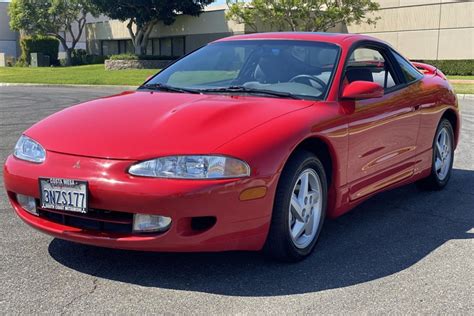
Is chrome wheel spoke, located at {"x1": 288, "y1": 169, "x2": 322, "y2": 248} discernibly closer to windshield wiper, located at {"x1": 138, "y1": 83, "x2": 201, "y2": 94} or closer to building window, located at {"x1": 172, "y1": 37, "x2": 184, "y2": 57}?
windshield wiper, located at {"x1": 138, "y1": 83, "x2": 201, "y2": 94}

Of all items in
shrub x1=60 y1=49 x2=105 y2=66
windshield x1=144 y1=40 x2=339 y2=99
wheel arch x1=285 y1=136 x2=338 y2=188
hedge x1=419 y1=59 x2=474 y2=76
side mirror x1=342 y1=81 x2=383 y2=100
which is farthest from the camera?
shrub x1=60 y1=49 x2=105 y2=66

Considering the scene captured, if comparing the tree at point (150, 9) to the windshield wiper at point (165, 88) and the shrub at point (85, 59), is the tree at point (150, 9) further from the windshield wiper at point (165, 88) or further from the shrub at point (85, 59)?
the windshield wiper at point (165, 88)

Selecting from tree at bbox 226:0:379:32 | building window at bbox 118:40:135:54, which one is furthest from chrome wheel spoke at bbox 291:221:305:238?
building window at bbox 118:40:135:54

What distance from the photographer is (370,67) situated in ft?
16.6

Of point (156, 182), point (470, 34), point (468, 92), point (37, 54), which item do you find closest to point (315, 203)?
point (156, 182)

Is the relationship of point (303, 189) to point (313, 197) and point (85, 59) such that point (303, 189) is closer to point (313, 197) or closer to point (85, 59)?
point (313, 197)

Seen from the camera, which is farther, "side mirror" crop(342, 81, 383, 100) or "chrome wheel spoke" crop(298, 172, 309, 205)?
"side mirror" crop(342, 81, 383, 100)

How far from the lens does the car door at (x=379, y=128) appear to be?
4309 millimetres

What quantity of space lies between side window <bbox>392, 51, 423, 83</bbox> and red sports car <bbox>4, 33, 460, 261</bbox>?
396 millimetres

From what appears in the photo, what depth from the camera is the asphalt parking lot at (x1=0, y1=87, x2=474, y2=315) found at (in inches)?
124

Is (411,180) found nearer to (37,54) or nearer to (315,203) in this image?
(315,203)

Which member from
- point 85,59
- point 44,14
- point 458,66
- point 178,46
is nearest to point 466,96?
point 458,66

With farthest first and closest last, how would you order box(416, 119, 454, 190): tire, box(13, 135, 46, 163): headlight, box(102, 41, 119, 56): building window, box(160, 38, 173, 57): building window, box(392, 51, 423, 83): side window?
1. box(102, 41, 119, 56): building window
2. box(160, 38, 173, 57): building window
3. box(416, 119, 454, 190): tire
4. box(392, 51, 423, 83): side window
5. box(13, 135, 46, 163): headlight

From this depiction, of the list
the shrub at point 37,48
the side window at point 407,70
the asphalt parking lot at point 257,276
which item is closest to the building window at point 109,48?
the shrub at point 37,48
